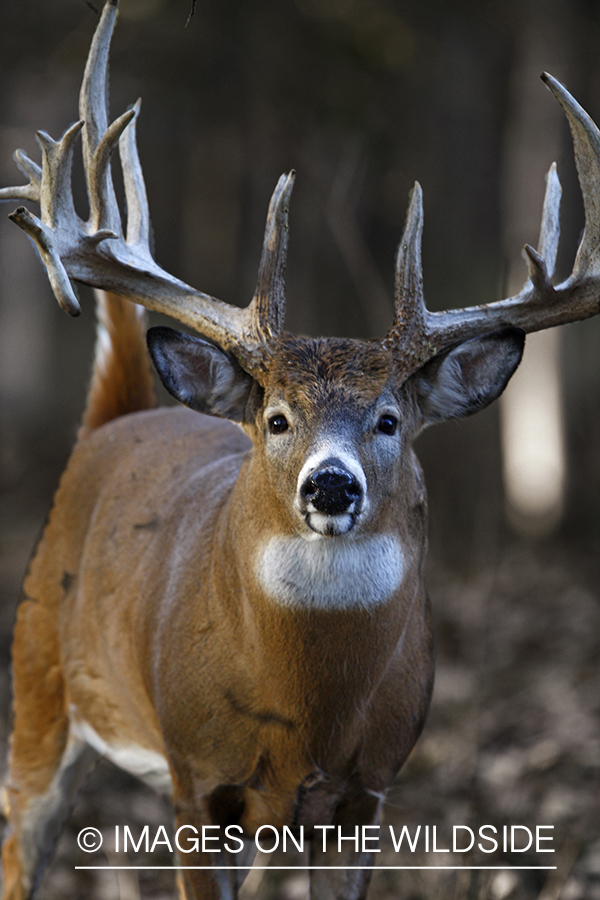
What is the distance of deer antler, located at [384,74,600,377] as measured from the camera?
3.42 m

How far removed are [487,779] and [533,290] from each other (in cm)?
324

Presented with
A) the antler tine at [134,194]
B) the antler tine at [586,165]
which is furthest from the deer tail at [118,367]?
the antler tine at [586,165]

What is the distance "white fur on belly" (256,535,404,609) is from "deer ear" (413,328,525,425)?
584 millimetres

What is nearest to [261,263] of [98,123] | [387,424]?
[387,424]

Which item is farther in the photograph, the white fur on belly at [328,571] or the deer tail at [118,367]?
the deer tail at [118,367]

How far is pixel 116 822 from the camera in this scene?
5.73 meters

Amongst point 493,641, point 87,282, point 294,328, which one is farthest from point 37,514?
point 87,282

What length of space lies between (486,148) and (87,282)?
18.5m

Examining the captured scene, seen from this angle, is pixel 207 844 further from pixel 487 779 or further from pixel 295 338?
pixel 487 779

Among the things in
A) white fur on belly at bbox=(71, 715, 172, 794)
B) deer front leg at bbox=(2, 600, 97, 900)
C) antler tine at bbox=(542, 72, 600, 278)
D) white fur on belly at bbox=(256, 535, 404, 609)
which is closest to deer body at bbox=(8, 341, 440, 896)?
white fur on belly at bbox=(256, 535, 404, 609)

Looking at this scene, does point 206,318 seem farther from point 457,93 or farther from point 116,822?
point 457,93

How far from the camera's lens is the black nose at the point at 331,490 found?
2.96 m

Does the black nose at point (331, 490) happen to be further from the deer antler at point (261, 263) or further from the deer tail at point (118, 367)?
the deer tail at point (118, 367)

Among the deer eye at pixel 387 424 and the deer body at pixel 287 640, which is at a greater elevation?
the deer eye at pixel 387 424
